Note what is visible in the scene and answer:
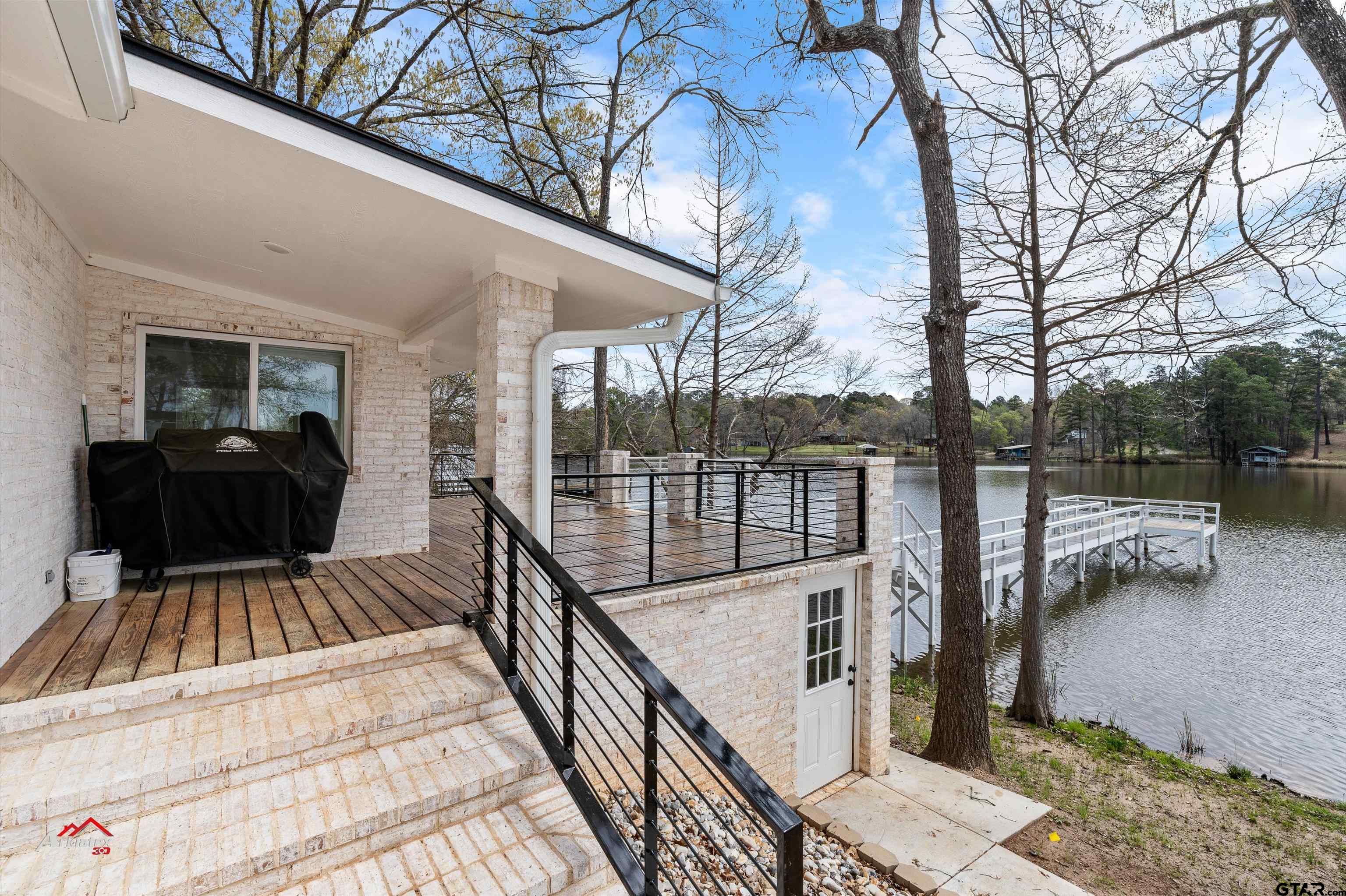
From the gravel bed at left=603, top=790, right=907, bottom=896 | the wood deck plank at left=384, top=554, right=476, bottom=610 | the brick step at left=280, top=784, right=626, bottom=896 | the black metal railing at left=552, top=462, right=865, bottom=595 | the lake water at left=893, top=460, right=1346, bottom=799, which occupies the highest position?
the black metal railing at left=552, top=462, right=865, bottom=595

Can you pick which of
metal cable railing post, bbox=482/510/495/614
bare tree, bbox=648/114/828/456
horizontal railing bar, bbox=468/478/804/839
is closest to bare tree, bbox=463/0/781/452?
bare tree, bbox=648/114/828/456

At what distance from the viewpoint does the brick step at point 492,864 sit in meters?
2.00

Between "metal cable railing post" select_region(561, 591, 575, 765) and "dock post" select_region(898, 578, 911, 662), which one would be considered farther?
"dock post" select_region(898, 578, 911, 662)

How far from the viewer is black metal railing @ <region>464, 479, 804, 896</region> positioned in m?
1.64

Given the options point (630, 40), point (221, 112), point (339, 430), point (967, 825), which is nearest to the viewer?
point (221, 112)

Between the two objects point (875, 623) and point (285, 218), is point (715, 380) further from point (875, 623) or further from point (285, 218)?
point (285, 218)

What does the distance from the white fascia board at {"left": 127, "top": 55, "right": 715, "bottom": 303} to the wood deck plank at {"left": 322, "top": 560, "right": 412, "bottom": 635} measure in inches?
92.2

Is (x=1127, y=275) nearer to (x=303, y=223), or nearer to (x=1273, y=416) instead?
(x=303, y=223)

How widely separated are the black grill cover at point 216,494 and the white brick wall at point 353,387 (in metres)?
0.62

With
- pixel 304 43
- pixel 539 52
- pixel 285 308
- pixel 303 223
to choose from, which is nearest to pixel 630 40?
pixel 539 52

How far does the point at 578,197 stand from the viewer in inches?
410

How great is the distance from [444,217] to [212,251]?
2062 millimetres

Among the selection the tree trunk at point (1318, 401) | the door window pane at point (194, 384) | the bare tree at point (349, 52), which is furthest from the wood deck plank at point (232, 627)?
the tree trunk at point (1318, 401)

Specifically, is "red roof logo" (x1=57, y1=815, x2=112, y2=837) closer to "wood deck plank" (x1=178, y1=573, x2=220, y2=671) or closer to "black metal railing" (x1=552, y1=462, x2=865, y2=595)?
"wood deck plank" (x1=178, y1=573, x2=220, y2=671)
